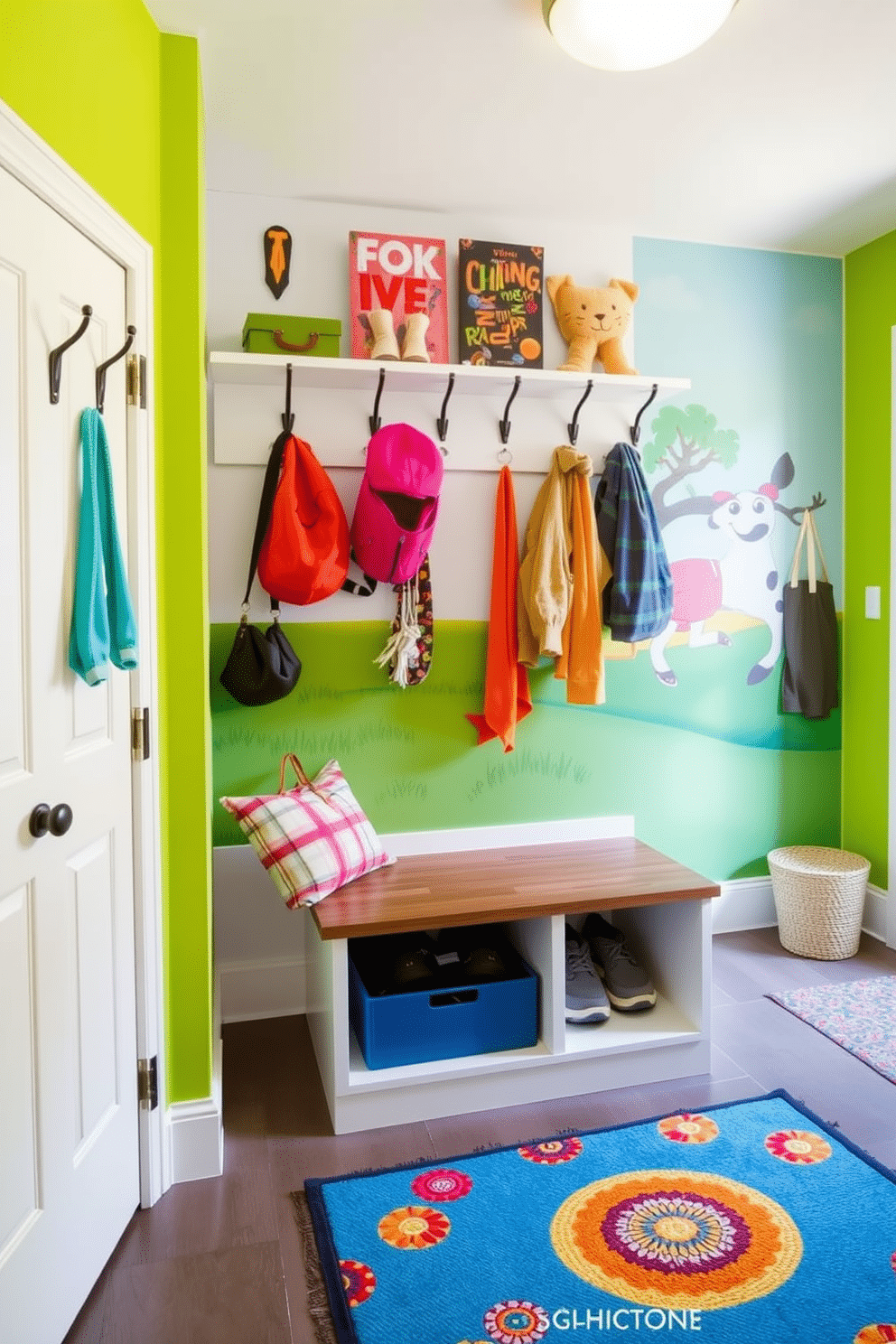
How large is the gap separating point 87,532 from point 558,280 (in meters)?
1.94

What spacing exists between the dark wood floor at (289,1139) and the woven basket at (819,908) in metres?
0.07

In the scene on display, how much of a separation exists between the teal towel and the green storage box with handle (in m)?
1.01

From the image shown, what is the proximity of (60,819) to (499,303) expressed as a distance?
2124 mm

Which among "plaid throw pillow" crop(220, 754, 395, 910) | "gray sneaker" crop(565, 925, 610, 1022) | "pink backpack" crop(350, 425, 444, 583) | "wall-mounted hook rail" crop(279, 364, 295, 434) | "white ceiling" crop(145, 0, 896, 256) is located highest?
"white ceiling" crop(145, 0, 896, 256)

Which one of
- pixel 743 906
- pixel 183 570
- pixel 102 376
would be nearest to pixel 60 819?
pixel 183 570

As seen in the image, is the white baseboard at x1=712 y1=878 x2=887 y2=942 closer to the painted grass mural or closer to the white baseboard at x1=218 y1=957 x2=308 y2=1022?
the painted grass mural

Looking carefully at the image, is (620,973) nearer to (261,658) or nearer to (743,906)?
(743,906)

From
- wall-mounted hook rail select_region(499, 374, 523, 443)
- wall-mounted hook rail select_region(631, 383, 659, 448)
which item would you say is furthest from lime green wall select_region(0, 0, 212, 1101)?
wall-mounted hook rail select_region(631, 383, 659, 448)

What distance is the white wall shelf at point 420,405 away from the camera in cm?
273

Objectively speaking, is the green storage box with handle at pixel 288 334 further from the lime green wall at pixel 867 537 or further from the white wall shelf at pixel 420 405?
the lime green wall at pixel 867 537

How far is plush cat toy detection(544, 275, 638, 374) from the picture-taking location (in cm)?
301

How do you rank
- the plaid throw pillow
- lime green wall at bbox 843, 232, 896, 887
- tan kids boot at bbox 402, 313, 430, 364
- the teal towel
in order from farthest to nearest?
lime green wall at bbox 843, 232, 896, 887 → tan kids boot at bbox 402, 313, 430, 364 → the plaid throw pillow → the teal towel

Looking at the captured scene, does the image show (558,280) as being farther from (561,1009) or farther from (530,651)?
(561,1009)

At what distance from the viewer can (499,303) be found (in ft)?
9.76
